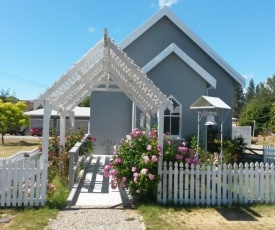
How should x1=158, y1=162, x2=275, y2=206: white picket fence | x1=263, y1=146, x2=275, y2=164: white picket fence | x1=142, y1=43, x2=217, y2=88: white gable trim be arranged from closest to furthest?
x1=158, y1=162, x2=275, y2=206: white picket fence → x1=142, y1=43, x2=217, y2=88: white gable trim → x1=263, y1=146, x2=275, y2=164: white picket fence

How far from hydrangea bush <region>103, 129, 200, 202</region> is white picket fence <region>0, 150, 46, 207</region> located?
180 cm

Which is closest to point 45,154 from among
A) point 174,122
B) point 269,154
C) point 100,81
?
point 100,81

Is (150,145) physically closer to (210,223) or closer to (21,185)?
(210,223)

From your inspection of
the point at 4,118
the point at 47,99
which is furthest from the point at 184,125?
the point at 4,118

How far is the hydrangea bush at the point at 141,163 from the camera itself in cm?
779

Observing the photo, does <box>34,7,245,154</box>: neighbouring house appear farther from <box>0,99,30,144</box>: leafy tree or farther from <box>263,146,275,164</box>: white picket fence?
<box>0,99,30,144</box>: leafy tree

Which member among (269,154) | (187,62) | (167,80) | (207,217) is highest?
(187,62)

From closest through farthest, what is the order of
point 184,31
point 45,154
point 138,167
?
point 45,154
point 138,167
point 184,31

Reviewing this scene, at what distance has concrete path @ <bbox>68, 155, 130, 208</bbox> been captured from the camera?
7.91 metres

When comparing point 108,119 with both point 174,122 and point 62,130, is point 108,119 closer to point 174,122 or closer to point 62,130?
point 174,122

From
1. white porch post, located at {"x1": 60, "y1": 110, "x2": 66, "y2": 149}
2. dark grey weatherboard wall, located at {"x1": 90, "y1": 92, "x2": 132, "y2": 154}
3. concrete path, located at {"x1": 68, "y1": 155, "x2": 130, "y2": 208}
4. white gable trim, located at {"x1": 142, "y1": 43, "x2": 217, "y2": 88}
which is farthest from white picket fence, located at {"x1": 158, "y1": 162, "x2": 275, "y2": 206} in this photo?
dark grey weatherboard wall, located at {"x1": 90, "y1": 92, "x2": 132, "y2": 154}

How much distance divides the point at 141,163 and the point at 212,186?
6.52 feet

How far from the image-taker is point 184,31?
58.1ft

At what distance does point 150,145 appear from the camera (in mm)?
8125
